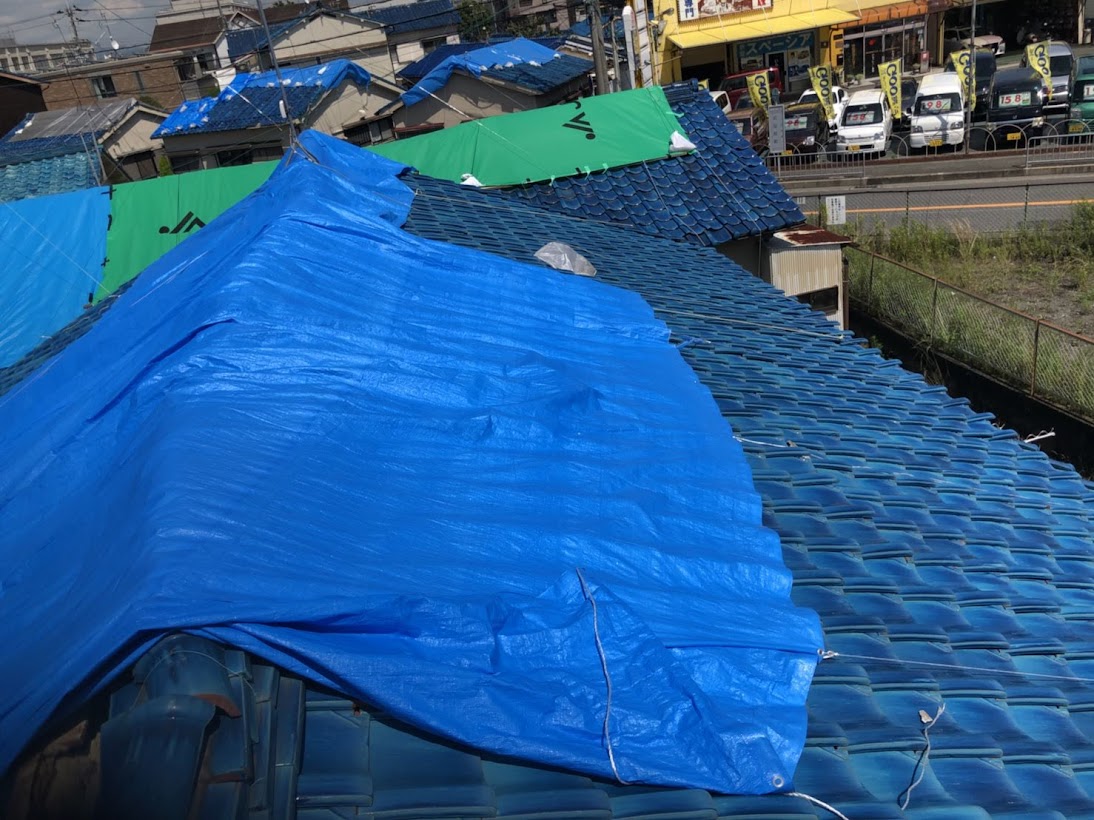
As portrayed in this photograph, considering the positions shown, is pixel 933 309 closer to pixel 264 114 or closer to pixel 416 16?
pixel 264 114

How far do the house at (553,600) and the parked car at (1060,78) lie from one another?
68.4 ft

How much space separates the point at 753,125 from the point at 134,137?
63.6 feet

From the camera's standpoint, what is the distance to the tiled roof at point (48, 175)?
701 inches

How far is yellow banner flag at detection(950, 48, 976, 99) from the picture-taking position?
903 inches

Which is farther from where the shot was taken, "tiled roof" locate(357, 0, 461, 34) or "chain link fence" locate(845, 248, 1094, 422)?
"tiled roof" locate(357, 0, 461, 34)

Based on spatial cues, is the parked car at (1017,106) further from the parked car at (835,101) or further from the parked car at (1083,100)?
the parked car at (835,101)

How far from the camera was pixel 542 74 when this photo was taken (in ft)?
81.7

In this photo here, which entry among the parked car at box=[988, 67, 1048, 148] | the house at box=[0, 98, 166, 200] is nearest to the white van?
the parked car at box=[988, 67, 1048, 148]

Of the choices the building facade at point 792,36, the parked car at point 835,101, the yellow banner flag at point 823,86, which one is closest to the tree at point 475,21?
the building facade at point 792,36

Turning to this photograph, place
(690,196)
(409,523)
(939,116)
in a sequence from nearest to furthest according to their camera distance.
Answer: (409,523)
(690,196)
(939,116)

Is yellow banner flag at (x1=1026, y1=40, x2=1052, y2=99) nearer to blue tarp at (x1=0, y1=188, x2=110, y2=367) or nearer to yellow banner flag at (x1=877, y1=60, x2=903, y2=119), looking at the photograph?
yellow banner flag at (x1=877, y1=60, x2=903, y2=119)

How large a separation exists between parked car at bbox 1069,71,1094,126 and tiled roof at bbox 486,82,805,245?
15309 mm

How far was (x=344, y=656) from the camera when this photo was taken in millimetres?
2473

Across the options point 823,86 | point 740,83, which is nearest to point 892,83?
point 823,86
